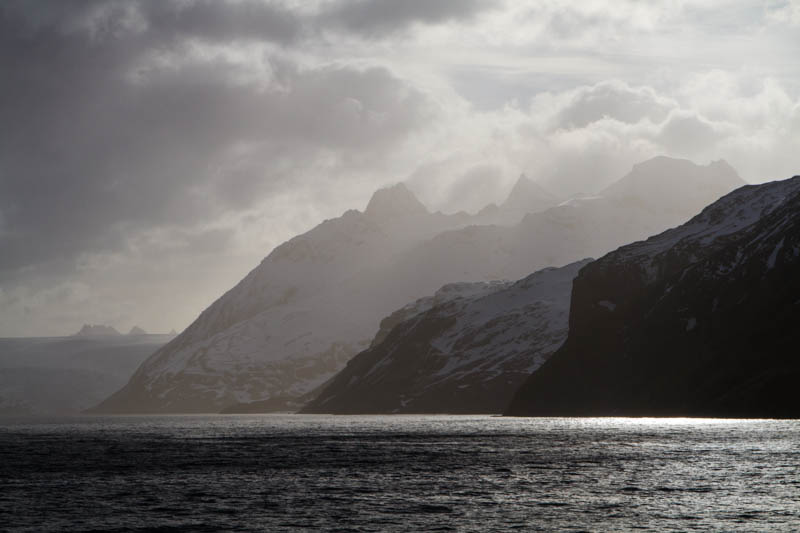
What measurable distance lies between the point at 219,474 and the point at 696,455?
211 feet

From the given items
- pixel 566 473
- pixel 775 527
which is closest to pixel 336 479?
pixel 566 473

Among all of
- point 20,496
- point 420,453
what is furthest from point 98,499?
point 420,453

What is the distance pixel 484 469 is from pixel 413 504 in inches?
1520

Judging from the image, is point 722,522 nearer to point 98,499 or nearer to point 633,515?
point 633,515

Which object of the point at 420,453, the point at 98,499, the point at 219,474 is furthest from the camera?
the point at 420,453

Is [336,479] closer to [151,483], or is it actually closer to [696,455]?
[151,483]

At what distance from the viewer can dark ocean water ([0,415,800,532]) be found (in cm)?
8494

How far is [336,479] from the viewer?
405 feet

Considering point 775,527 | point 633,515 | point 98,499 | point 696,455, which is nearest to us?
point 775,527

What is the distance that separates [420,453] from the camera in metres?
170

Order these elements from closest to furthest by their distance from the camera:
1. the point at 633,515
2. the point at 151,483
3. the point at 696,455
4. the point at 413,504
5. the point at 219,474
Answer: the point at 633,515 < the point at 413,504 < the point at 151,483 < the point at 219,474 < the point at 696,455

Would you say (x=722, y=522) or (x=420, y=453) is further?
(x=420, y=453)

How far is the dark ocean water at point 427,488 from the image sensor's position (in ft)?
279

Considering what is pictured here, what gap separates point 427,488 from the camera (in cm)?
11112
